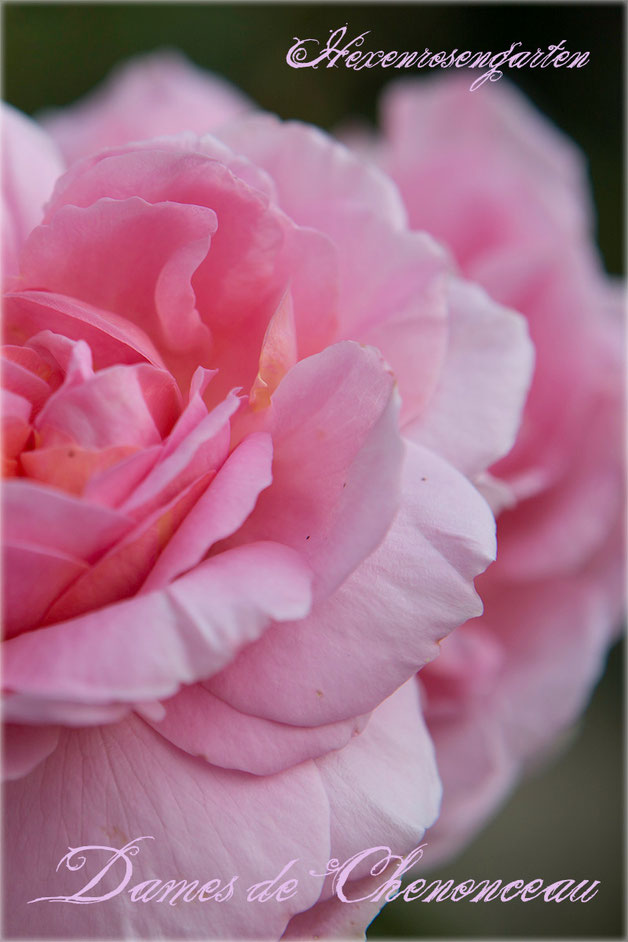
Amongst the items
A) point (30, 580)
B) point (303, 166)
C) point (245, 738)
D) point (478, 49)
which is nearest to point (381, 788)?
point (245, 738)

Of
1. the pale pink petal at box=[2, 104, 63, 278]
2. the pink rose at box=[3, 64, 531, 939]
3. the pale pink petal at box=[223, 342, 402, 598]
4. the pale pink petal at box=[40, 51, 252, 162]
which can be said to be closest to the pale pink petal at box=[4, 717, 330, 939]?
the pink rose at box=[3, 64, 531, 939]

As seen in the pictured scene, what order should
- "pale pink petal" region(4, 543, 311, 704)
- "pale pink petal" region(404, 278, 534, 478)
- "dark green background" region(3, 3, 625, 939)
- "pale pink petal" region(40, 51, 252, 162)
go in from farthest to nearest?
"dark green background" region(3, 3, 625, 939) → "pale pink petal" region(40, 51, 252, 162) → "pale pink petal" region(404, 278, 534, 478) → "pale pink petal" region(4, 543, 311, 704)

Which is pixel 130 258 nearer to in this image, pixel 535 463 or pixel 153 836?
pixel 153 836

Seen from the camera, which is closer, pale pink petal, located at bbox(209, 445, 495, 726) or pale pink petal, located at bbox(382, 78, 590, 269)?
pale pink petal, located at bbox(209, 445, 495, 726)

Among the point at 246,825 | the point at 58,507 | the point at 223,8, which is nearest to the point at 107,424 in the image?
the point at 58,507

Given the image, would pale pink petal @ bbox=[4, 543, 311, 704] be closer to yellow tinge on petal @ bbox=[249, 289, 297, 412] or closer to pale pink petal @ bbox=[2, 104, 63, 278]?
yellow tinge on petal @ bbox=[249, 289, 297, 412]

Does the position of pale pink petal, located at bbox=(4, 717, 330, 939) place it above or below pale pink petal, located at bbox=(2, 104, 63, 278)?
below

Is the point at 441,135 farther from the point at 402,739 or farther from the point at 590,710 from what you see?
the point at 590,710
